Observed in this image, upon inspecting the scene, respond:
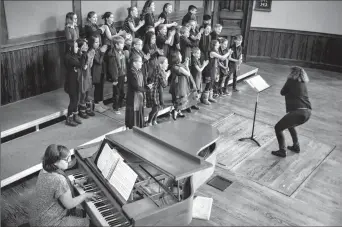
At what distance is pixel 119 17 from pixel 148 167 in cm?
465

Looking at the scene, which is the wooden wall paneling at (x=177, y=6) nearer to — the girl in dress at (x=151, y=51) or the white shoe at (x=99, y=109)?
the girl in dress at (x=151, y=51)

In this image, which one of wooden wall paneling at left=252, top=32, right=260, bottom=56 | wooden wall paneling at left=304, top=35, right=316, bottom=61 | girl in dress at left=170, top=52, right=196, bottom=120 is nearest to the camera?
girl in dress at left=170, top=52, right=196, bottom=120

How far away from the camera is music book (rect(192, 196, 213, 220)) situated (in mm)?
4152

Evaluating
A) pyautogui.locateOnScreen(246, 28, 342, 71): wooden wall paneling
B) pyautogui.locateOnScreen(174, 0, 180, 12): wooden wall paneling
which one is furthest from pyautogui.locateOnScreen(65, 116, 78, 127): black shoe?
→ pyautogui.locateOnScreen(246, 28, 342, 71): wooden wall paneling

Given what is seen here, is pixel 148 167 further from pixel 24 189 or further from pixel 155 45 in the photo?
pixel 155 45

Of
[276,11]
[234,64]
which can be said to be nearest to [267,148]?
[234,64]

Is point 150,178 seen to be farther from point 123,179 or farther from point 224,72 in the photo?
point 224,72

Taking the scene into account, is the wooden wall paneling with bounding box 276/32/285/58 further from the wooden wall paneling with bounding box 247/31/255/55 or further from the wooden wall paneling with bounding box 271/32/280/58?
the wooden wall paneling with bounding box 247/31/255/55

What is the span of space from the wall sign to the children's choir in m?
3.03

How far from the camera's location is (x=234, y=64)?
7.51 metres

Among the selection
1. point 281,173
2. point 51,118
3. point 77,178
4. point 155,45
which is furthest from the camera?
point 155,45

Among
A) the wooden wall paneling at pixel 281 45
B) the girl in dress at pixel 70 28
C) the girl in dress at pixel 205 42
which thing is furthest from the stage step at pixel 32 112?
the wooden wall paneling at pixel 281 45

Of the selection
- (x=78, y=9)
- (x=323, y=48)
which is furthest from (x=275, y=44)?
(x=78, y=9)

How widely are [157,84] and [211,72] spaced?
5.33 feet
